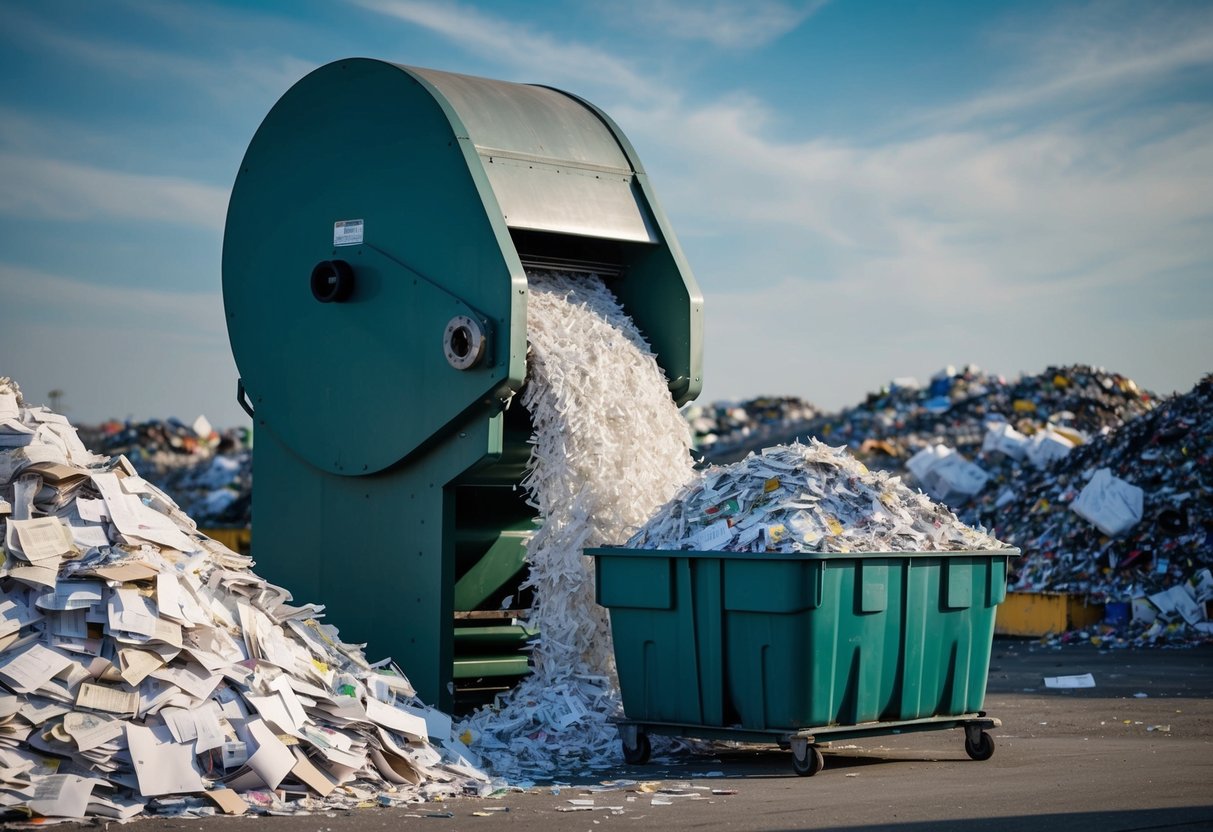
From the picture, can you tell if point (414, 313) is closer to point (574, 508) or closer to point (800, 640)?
point (574, 508)

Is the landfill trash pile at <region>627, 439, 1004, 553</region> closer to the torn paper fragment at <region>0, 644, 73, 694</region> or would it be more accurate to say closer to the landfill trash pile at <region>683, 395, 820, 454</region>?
the torn paper fragment at <region>0, 644, 73, 694</region>

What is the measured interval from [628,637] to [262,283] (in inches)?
124

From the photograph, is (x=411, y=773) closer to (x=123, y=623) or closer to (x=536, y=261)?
(x=123, y=623)

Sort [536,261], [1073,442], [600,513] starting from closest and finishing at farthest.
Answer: [600,513], [536,261], [1073,442]

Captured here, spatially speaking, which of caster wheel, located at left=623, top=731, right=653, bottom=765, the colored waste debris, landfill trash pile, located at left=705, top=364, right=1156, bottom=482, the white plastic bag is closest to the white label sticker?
caster wheel, located at left=623, top=731, right=653, bottom=765

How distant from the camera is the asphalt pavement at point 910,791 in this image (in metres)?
5.80

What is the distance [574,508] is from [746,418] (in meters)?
29.9

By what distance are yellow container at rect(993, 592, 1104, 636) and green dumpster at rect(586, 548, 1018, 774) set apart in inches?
281

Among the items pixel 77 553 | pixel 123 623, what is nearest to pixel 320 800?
pixel 123 623

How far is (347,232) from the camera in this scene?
8.57 m

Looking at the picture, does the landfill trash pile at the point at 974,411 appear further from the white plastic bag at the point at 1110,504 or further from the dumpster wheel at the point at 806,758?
the dumpster wheel at the point at 806,758

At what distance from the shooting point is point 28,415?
7.40 meters

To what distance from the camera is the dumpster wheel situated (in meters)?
7.05

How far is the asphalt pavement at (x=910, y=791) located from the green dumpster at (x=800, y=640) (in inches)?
10.1
